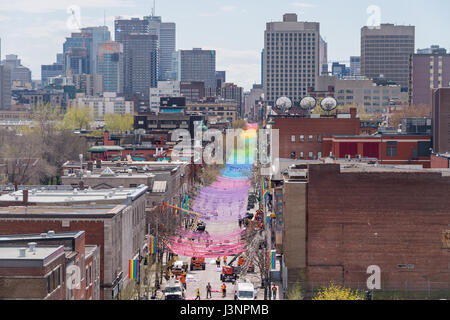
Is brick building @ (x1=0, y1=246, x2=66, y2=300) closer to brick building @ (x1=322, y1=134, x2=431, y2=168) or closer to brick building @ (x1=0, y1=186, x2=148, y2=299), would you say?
brick building @ (x1=0, y1=186, x2=148, y2=299)

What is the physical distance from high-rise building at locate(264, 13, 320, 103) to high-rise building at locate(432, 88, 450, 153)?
136984 mm

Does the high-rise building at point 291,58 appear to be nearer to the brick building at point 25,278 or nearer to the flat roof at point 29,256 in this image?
the flat roof at point 29,256

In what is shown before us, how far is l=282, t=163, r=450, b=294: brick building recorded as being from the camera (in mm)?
25625

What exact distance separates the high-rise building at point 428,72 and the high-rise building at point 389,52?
5179 cm

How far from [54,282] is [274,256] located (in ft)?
49.8

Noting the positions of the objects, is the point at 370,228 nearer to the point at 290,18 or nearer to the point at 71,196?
the point at 71,196

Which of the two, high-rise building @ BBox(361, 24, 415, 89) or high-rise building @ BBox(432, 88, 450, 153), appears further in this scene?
high-rise building @ BBox(361, 24, 415, 89)

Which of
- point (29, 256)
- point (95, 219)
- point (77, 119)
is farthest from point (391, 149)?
point (77, 119)

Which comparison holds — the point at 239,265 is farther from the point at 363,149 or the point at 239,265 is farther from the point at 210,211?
the point at 210,211

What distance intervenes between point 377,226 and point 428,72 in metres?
112

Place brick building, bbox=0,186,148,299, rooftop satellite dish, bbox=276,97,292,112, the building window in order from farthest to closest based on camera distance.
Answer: rooftop satellite dish, bbox=276,97,292,112
the building window
brick building, bbox=0,186,148,299

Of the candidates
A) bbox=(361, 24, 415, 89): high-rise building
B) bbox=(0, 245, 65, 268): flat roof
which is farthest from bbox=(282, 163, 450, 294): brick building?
bbox=(361, 24, 415, 89): high-rise building

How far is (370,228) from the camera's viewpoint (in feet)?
84.6

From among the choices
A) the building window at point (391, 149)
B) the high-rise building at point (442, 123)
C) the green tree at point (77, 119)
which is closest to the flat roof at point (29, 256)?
the high-rise building at point (442, 123)
